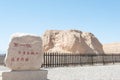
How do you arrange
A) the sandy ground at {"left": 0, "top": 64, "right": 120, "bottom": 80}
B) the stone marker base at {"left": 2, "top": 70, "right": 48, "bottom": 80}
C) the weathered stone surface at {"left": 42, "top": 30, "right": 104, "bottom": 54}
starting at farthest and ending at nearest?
1. the weathered stone surface at {"left": 42, "top": 30, "right": 104, "bottom": 54}
2. the sandy ground at {"left": 0, "top": 64, "right": 120, "bottom": 80}
3. the stone marker base at {"left": 2, "top": 70, "right": 48, "bottom": 80}

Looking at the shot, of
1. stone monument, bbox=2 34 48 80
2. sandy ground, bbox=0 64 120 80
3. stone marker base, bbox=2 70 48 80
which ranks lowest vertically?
sandy ground, bbox=0 64 120 80

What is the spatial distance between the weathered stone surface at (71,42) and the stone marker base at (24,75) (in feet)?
115

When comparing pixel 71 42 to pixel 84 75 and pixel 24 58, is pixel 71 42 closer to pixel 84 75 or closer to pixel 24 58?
pixel 84 75

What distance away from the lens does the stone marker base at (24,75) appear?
13.9 metres

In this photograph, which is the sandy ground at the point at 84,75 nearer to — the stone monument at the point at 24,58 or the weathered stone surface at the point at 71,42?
the stone monument at the point at 24,58

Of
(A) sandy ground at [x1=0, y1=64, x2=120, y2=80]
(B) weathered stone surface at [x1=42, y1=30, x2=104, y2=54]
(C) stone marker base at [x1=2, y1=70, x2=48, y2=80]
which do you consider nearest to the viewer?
(C) stone marker base at [x1=2, y1=70, x2=48, y2=80]

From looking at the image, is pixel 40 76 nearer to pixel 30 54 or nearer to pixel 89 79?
pixel 30 54

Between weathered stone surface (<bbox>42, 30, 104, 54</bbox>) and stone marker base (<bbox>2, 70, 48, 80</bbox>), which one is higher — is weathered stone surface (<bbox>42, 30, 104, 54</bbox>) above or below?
above

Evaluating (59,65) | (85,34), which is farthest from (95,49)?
(59,65)

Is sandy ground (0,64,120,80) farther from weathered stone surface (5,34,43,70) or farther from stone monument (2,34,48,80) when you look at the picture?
weathered stone surface (5,34,43,70)

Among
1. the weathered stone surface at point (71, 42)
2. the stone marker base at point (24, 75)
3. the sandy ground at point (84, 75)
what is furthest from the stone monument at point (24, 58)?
the weathered stone surface at point (71, 42)

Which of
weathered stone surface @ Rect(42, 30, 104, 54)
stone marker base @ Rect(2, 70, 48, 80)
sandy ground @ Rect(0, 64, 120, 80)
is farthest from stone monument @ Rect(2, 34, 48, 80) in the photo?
weathered stone surface @ Rect(42, 30, 104, 54)

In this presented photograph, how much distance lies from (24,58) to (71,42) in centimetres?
3716

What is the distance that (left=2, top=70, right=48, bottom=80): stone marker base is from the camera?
13891 millimetres
